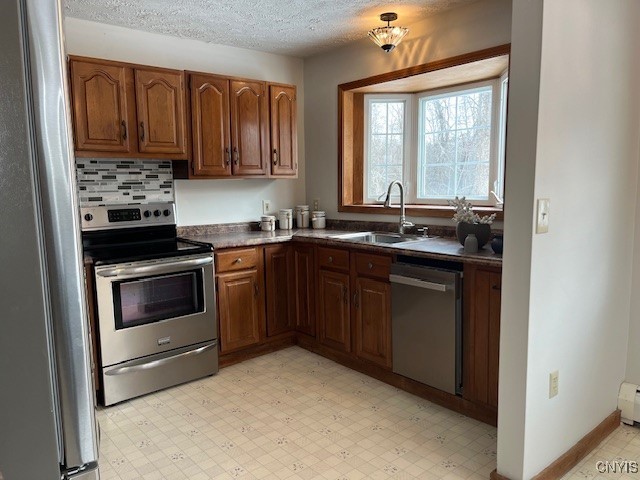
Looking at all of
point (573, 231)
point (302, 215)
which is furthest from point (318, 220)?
point (573, 231)

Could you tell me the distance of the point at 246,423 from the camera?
8.46 feet

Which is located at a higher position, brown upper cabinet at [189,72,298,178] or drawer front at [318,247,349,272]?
brown upper cabinet at [189,72,298,178]

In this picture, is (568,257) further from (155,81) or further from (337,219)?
(155,81)

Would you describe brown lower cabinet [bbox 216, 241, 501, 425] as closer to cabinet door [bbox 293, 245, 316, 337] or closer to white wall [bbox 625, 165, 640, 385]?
cabinet door [bbox 293, 245, 316, 337]

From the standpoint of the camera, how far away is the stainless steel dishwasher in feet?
8.48

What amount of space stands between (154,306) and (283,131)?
173 centimetres

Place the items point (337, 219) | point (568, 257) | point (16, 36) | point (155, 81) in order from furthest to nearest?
1. point (337, 219)
2. point (155, 81)
3. point (568, 257)
4. point (16, 36)

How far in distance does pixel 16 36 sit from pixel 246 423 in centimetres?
231

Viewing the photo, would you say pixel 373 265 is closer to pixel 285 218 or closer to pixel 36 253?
pixel 285 218

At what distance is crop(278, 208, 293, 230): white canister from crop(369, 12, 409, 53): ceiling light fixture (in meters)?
1.53

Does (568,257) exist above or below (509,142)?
below

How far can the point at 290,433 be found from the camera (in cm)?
247

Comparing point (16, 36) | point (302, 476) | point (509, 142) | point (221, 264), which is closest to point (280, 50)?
point (221, 264)

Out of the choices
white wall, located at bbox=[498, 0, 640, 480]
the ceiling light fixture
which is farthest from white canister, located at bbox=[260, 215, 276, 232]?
white wall, located at bbox=[498, 0, 640, 480]
